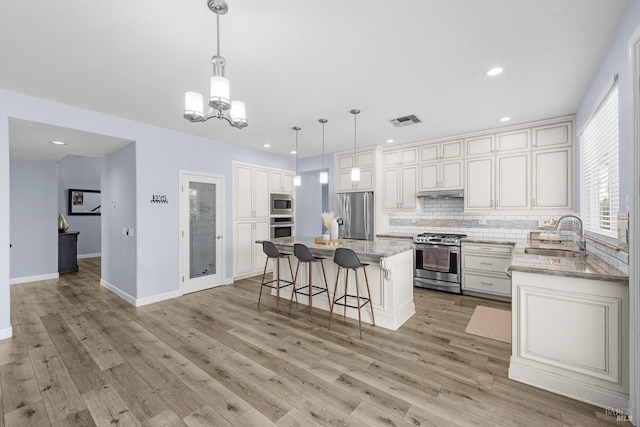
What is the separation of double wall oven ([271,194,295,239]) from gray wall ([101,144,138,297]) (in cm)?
266

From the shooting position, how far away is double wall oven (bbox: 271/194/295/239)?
6223mm

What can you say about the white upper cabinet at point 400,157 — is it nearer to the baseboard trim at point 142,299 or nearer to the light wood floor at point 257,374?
the light wood floor at point 257,374

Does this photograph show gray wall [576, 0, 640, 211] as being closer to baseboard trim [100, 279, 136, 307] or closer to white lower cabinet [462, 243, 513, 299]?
white lower cabinet [462, 243, 513, 299]

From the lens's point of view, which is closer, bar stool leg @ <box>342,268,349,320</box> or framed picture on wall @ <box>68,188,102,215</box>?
bar stool leg @ <box>342,268,349,320</box>

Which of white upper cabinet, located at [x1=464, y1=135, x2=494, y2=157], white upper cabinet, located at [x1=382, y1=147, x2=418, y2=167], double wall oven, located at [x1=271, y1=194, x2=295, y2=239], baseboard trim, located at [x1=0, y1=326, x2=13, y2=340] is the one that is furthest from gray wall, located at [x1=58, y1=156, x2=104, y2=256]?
white upper cabinet, located at [x1=464, y1=135, x2=494, y2=157]

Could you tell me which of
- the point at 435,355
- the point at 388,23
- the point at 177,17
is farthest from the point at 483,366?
the point at 177,17

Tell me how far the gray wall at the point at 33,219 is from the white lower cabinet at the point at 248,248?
3855 millimetres

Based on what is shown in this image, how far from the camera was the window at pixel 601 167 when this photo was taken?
7.85ft

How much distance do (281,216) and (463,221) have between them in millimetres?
3691

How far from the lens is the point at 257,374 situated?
92.5 inches

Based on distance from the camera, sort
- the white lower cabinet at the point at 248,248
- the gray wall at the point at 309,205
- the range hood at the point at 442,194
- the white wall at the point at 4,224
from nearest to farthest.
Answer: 1. the white wall at the point at 4,224
2. the range hood at the point at 442,194
3. the white lower cabinet at the point at 248,248
4. the gray wall at the point at 309,205

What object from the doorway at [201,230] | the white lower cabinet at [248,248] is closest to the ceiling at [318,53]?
the doorway at [201,230]

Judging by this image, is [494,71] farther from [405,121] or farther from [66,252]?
[66,252]

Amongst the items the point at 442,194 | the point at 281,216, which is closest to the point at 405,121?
the point at 442,194
